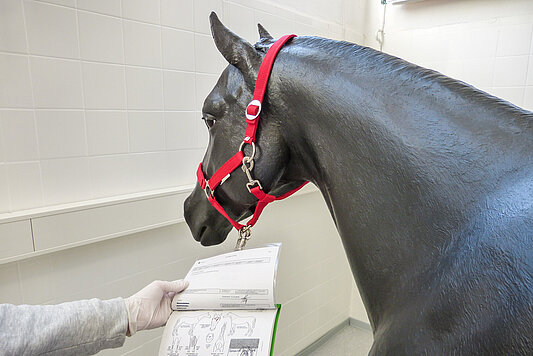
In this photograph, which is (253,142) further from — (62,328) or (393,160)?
(62,328)

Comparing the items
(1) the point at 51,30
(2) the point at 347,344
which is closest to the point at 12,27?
(1) the point at 51,30

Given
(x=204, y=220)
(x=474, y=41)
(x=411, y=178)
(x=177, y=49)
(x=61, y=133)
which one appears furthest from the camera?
(x=474, y=41)

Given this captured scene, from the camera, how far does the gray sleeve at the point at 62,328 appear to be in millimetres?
672

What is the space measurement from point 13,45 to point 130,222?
61 cm

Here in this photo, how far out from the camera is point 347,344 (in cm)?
230

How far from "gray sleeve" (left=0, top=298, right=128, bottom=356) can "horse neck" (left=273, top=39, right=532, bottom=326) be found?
0.56 m

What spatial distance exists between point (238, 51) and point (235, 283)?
0.48 m

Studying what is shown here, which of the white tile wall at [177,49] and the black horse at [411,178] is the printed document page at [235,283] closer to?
the black horse at [411,178]

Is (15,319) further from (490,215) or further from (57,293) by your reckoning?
(490,215)

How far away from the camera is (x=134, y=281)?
127 cm

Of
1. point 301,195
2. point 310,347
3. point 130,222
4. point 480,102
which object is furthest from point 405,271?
point 310,347

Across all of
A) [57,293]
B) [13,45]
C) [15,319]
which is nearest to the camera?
[15,319]

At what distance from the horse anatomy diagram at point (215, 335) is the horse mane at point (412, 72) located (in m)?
0.53

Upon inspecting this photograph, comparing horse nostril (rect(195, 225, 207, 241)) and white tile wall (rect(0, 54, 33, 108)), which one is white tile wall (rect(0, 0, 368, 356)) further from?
horse nostril (rect(195, 225, 207, 241))
